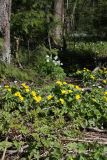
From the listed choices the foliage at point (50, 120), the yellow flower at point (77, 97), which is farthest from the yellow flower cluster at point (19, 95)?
the yellow flower at point (77, 97)

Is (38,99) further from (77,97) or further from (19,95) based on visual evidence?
(77,97)

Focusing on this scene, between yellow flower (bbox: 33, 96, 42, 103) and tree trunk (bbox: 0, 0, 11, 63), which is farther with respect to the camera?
tree trunk (bbox: 0, 0, 11, 63)

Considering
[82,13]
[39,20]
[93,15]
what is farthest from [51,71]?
[82,13]

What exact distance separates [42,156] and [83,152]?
49cm

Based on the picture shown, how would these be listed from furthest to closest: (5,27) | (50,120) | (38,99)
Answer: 1. (5,27)
2. (38,99)
3. (50,120)

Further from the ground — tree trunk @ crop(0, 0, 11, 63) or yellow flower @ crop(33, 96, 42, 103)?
tree trunk @ crop(0, 0, 11, 63)

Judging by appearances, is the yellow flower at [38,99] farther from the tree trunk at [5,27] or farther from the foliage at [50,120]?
Answer: the tree trunk at [5,27]

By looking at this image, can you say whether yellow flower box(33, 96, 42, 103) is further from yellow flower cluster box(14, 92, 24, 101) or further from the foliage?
yellow flower cluster box(14, 92, 24, 101)

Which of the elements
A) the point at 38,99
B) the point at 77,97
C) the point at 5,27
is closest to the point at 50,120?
the point at 38,99

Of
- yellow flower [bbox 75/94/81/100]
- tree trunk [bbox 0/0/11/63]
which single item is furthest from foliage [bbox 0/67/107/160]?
tree trunk [bbox 0/0/11/63]

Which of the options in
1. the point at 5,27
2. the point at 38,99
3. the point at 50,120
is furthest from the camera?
the point at 5,27

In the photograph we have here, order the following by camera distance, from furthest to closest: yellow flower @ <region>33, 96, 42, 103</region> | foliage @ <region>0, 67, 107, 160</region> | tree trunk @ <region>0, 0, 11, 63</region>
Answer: tree trunk @ <region>0, 0, 11, 63</region> → yellow flower @ <region>33, 96, 42, 103</region> → foliage @ <region>0, 67, 107, 160</region>

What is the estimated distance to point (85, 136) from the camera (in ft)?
17.6

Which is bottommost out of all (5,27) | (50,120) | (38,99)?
(50,120)
